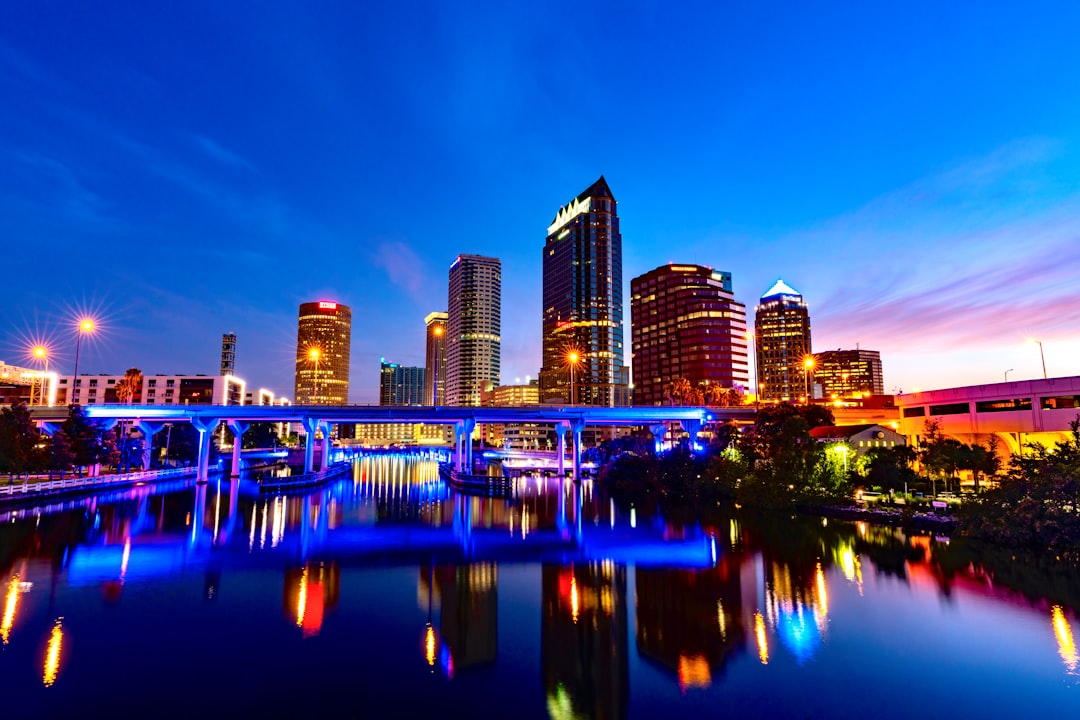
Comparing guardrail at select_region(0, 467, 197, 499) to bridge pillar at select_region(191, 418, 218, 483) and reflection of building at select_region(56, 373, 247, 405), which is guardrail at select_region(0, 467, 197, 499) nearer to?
bridge pillar at select_region(191, 418, 218, 483)

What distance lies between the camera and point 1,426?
2648 inches

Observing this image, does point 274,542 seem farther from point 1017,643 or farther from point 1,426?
point 1,426

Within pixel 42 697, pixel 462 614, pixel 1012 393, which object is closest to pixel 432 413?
pixel 462 614

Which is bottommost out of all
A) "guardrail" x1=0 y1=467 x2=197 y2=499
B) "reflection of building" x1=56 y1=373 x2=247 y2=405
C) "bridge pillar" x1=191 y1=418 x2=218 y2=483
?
"guardrail" x1=0 y1=467 x2=197 y2=499

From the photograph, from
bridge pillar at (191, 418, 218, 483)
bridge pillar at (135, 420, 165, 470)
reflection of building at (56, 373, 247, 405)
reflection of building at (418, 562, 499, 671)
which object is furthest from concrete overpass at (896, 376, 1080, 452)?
reflection of building at (56, 373, 247, 405)

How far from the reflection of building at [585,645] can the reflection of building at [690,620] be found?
3.92 ft

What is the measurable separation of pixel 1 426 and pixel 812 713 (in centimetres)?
8960

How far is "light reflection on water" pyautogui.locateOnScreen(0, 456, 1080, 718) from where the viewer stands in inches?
696

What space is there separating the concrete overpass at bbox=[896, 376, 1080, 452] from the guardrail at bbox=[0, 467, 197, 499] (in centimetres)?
11746

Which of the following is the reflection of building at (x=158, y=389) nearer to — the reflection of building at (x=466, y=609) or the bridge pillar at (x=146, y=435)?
the bridge pillar at (x=146, y=435)

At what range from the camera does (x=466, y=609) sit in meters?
25.9

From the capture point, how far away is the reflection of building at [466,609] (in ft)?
68.0

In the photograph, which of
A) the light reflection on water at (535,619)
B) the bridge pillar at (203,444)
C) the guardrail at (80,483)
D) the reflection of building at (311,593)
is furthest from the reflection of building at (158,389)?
the reflection of building at (311,593)

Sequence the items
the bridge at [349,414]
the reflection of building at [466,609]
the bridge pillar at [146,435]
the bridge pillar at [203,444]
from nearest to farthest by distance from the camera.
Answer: the reflection of building at [466,609], the bridge at [349,414], the bridge pillar at [203,444], the bridge pillar at [146,435]
